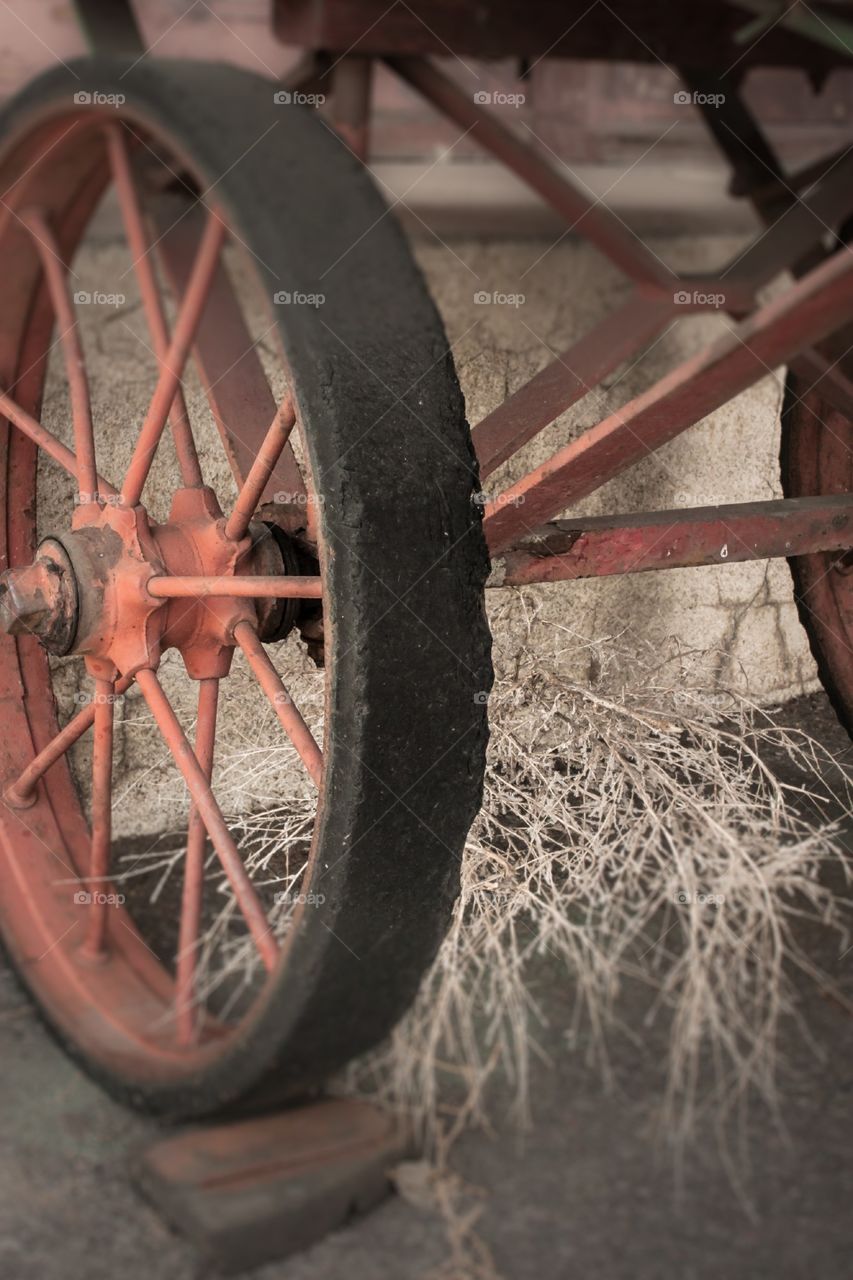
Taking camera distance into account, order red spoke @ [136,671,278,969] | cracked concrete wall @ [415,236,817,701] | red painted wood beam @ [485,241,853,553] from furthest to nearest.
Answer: cracked concrete wall @ [415,236,817,701]
red spoke @ [136,671,278,969]
red painted wood beam @ [485,241,853,553]

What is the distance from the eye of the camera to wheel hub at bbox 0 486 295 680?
5.04 feet

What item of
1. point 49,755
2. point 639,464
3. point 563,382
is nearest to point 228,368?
point 563,382

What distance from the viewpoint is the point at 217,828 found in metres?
1.37

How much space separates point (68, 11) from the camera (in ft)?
7.52

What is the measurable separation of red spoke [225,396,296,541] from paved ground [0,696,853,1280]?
2.42ft

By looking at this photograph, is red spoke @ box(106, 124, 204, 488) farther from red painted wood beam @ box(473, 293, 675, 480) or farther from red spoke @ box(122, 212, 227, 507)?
red painted wood beam @ box(473, 293, 675, 480)

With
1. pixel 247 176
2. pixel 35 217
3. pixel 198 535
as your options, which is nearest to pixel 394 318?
pixel 247 176

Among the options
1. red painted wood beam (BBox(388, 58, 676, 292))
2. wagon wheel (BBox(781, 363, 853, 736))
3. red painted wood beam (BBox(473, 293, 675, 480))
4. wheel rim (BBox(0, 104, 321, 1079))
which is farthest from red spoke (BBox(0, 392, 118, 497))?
wagon wheel (BBox(781, 363, 853, 736))

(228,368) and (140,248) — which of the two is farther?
(228,368)

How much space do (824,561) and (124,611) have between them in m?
1.28

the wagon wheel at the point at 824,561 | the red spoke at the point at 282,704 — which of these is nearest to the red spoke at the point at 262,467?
the red spoke at the point at 282,704

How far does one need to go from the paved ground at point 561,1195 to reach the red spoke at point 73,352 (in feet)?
2.58

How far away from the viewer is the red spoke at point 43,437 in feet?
5.63

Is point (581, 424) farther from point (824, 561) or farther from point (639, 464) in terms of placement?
point (824, 561)
